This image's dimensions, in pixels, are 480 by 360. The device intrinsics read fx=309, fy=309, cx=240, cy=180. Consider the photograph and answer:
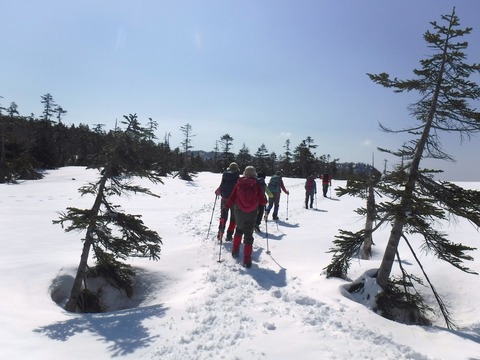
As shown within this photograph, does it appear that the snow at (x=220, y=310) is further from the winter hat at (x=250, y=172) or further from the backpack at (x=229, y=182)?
the winter hat at (x=250, y=172)

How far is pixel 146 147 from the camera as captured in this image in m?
7.01

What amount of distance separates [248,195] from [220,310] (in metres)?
3.15

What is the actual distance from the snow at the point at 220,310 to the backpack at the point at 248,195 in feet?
4.81

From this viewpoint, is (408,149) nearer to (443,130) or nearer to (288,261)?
(443,130)

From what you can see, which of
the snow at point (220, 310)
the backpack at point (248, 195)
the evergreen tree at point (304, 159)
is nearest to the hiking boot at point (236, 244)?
the snow at point (220, 310)

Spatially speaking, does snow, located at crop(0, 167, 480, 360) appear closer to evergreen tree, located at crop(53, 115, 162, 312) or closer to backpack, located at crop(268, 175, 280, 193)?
evergreen tree, located at crop(53, 115, 162, 312)

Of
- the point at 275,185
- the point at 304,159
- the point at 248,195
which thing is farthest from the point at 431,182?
the point at 304,159

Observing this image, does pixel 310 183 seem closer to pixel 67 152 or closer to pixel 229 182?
pixel 229 182

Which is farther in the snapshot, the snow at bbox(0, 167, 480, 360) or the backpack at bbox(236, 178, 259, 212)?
the backpack at bbox(236, 178, 259, 212)

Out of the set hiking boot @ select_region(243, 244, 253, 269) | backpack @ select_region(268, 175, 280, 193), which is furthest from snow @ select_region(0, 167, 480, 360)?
backpack @ select_region(268, 175, 280, 193)

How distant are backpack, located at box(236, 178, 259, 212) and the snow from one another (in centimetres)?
147

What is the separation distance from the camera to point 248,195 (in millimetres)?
7758

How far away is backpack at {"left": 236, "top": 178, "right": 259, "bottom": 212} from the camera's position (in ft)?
25.4

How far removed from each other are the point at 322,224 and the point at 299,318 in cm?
1012
